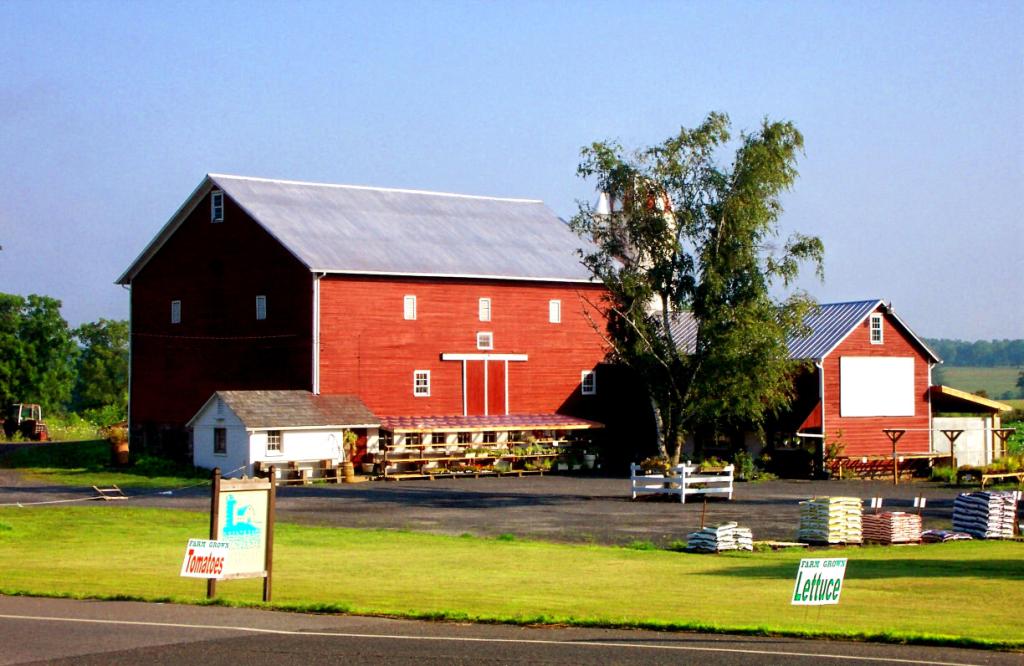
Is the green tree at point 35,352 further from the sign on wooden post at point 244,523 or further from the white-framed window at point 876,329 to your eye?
the sign on wooden post at point 244,523

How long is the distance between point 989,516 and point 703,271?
17841 millimetres

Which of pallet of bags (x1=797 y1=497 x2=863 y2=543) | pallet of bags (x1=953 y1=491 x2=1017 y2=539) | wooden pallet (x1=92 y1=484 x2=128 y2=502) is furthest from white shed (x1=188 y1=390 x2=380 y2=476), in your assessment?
pallet of bags (x1=953 y1=491 x2=1017 y2=539)

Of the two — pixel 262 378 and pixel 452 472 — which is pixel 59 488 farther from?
pixel 452 472

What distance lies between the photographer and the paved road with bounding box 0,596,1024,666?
1366cm

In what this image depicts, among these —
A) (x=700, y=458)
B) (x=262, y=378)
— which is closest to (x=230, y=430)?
(x=262, y=378)

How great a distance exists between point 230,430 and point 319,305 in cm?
615

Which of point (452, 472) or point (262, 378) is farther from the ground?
point (262, 378)

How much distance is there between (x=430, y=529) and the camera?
3375 cm

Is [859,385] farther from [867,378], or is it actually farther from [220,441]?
[220,441]

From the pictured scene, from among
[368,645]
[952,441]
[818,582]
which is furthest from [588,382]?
[368,645]

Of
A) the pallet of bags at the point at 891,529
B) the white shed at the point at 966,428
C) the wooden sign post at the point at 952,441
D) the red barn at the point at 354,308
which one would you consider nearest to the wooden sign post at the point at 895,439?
the wooden sign post at the point at 952,441

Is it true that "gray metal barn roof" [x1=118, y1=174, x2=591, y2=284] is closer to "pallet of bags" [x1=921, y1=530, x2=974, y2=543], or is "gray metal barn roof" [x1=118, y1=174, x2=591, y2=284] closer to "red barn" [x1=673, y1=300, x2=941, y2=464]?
"red barn" [x1=673, y1=300, x2=941, y2=464]

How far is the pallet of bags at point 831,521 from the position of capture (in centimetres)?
3073

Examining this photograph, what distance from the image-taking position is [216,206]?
58688 millimetres
